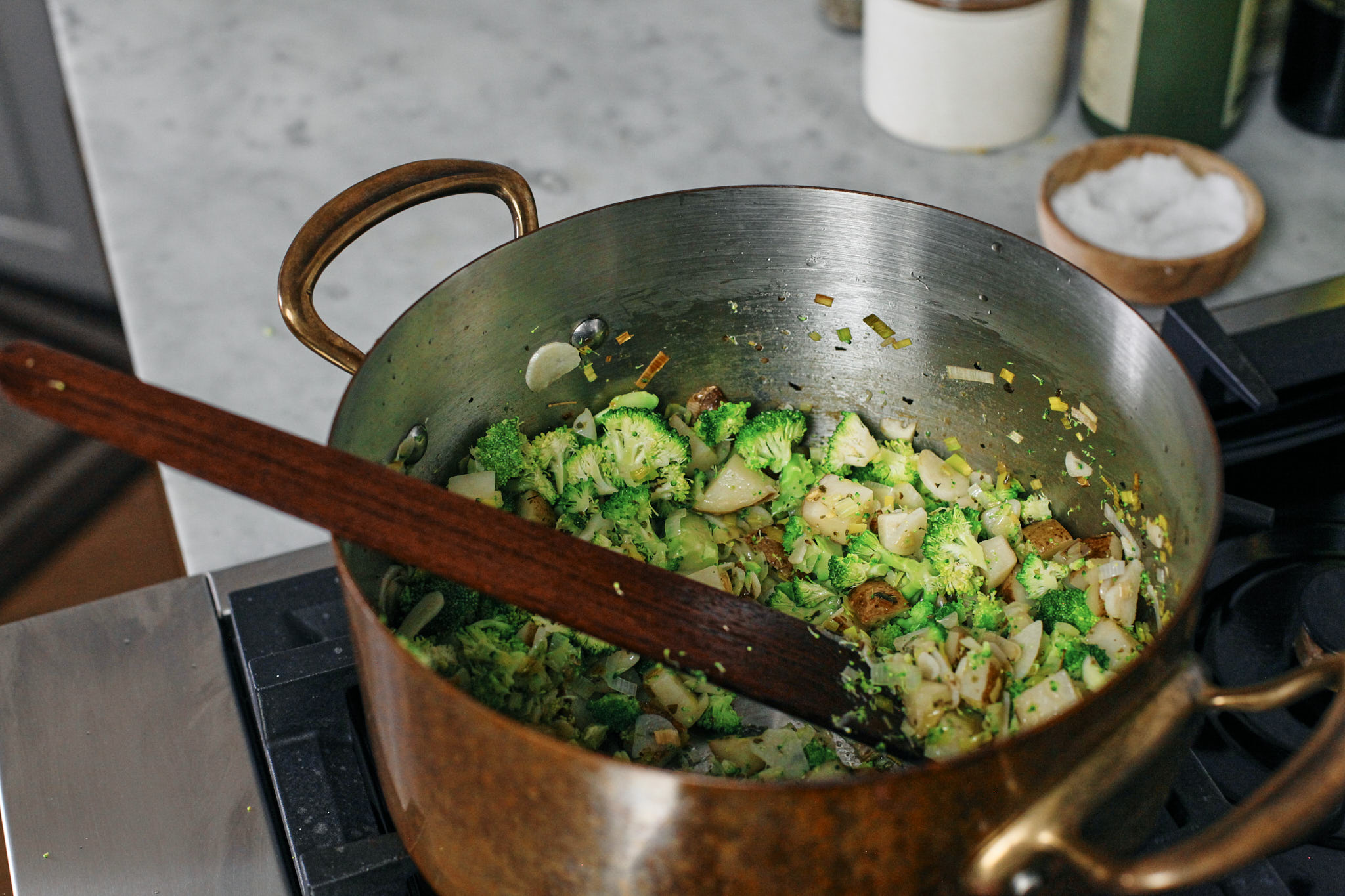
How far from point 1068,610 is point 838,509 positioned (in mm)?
191

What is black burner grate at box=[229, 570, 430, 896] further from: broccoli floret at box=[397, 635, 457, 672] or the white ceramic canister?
the white ceramic canister

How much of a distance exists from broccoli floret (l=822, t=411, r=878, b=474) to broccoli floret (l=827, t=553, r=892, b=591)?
92 millimetres

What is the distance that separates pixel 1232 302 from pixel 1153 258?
0.29ft

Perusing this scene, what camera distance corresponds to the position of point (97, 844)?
0.82 m

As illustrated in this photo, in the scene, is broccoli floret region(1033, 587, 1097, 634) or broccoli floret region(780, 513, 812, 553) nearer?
broccoli floret region(1033, 587, 1097, 634)

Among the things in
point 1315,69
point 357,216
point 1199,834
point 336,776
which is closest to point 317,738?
point 336,776

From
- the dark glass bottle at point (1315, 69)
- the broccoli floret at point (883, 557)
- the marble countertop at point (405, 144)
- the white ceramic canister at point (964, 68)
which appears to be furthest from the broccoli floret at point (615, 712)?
the dark glass bottle at point (1315, 69)

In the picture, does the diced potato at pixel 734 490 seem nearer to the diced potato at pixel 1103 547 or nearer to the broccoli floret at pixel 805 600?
the broccoli floret at pixel 805 600

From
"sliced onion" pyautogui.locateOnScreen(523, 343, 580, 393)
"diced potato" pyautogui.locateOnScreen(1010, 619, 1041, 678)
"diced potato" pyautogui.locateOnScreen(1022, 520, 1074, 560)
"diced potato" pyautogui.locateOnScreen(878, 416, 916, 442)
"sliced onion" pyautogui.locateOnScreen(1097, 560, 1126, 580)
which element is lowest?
"diced potato" pyautogui.locateOnScreen(1022, 520, 1074, 560)

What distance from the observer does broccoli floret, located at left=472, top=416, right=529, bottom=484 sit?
3.08 ft

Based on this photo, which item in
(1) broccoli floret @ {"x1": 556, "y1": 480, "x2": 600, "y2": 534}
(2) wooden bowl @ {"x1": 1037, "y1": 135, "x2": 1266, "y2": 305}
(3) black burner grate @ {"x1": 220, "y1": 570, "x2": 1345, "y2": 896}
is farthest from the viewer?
(2) wooden bowl @ {"x1": 1037, "y1": 135, "x2": 1266, "y2": 305}

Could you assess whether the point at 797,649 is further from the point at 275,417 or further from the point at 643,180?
the point at 643,180

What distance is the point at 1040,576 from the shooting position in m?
0.91

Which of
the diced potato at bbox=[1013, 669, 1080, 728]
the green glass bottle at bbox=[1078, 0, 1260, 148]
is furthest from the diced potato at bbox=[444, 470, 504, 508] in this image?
the green glass bottle at bbox=[1078, 0, 1260, 148]
